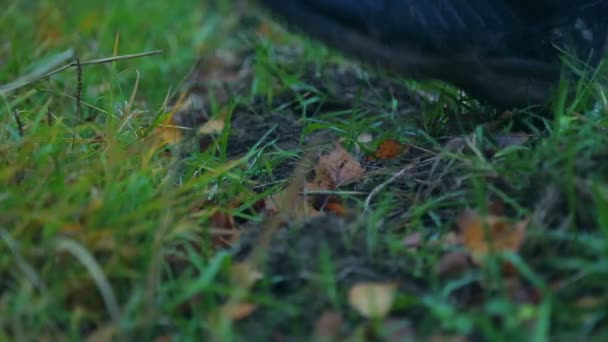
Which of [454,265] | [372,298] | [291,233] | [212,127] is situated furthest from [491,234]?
[212,127]

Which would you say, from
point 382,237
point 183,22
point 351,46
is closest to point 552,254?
point 382,237

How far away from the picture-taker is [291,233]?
66.0 inches

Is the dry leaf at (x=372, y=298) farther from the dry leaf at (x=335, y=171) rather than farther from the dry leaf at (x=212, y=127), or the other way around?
the dry leaf at (x=212, y=127)

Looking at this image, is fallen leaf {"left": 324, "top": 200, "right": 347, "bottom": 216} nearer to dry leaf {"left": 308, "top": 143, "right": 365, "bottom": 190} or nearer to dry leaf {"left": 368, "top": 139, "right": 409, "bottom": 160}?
dry leaf {"left": 308, "top": 143, "right": 365, "bottom": 190}

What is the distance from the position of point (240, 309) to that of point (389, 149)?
2.76 ft

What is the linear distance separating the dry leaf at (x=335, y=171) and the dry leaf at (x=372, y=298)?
1.80 feet

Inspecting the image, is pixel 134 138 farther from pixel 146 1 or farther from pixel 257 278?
pixel 146 1

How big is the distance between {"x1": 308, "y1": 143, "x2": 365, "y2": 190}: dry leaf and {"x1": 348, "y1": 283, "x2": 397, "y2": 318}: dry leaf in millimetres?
548

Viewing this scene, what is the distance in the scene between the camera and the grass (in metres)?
1.43

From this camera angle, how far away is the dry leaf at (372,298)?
1427mm

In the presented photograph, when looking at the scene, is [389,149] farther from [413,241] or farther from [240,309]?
[240,309]

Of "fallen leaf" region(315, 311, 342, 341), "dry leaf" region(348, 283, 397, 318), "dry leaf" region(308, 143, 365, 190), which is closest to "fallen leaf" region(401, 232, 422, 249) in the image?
"dry leaf" region(348, 283, 397, 318)

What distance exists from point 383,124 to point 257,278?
958mm

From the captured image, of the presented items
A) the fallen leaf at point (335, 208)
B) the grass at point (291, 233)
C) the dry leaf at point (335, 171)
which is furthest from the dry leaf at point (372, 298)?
the dry leaf at point (335, 171)
